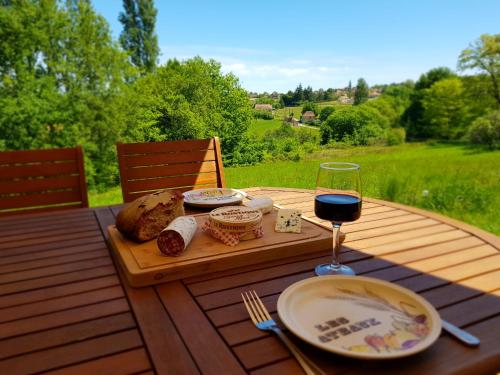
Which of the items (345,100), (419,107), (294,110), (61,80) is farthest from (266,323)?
(419,107)

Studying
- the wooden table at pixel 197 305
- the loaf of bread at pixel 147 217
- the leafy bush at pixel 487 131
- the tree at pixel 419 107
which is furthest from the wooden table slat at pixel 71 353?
the leafy bush at pixel 487 131

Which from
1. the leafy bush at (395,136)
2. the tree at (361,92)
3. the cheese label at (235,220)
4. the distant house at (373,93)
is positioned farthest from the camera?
the leafy bush at (395,136)

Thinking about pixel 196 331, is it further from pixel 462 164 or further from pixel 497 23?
pixel 497 23

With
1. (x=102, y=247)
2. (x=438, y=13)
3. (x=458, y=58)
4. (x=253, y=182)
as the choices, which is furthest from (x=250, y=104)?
(x=458, y=58)

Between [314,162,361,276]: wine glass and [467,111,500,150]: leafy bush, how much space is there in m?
6.69

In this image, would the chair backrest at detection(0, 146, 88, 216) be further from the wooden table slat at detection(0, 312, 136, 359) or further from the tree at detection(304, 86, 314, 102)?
the tree at detection(304, 86, 314, 102)

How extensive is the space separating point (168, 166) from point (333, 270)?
3.88 ft

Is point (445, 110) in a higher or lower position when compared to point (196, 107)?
lower

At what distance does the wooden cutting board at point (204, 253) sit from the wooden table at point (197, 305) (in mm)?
22

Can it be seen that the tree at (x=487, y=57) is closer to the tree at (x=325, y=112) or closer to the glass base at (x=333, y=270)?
the tree at (x=325, y=112)

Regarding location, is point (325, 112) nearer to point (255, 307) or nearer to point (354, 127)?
point (354, 127)

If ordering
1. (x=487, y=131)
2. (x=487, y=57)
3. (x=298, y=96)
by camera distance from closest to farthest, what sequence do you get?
(x=298, y=96) < (x=487, y=131) < (x=487, y=57)

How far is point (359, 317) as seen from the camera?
1.71 ft

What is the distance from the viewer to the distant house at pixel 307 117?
10.2 ft
